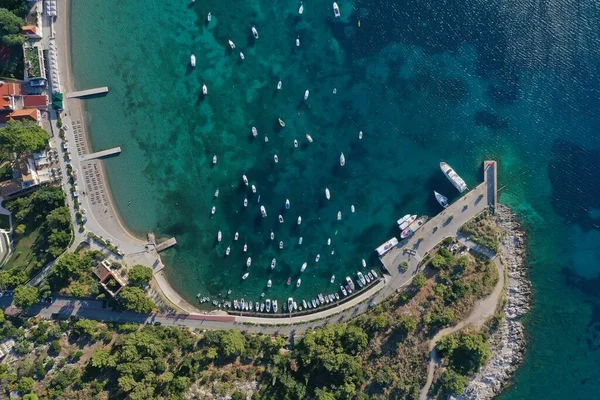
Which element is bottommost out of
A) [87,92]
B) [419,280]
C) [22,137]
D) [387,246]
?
[419,280]

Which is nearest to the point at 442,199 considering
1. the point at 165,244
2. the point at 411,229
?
the point at 411,229

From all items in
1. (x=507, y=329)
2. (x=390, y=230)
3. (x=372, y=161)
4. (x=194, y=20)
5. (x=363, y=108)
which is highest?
(x=194, y=20)

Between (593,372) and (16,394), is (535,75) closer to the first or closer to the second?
(593,372)

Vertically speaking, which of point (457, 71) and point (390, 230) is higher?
point (457, 71)

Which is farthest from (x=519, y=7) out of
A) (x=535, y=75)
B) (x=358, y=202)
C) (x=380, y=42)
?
(x=358, y=202)

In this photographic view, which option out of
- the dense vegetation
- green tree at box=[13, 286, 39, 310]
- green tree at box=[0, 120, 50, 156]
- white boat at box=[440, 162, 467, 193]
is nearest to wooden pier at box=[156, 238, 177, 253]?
the dense vegetation

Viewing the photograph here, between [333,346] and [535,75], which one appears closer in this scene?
[333,346]

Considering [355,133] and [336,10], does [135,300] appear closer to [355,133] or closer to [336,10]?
[355,133]
